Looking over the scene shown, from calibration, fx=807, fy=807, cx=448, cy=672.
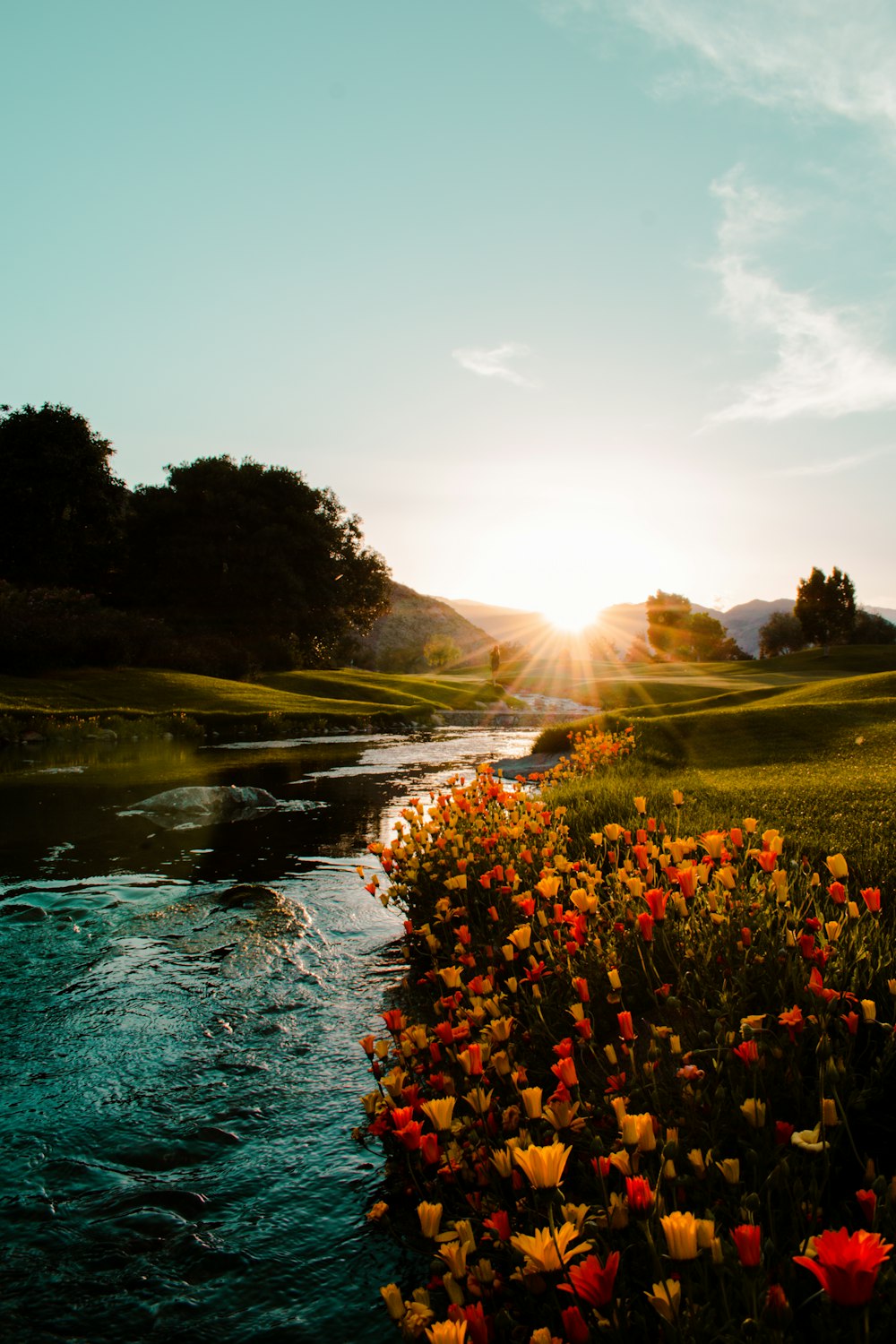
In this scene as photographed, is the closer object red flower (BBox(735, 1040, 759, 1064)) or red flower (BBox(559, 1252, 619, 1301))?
red flower (BBox(559, 1252, 619, 1301))

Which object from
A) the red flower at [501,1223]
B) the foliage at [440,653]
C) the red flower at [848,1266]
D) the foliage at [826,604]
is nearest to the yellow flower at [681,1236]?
the red flower at [848,1266]

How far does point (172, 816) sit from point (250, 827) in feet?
4.59

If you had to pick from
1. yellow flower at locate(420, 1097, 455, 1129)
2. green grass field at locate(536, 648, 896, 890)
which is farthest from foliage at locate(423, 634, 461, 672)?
yellow flower at locate(420, 1097, 455, 1129)

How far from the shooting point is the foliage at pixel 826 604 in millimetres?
79875

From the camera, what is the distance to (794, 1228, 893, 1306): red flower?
143 centimetres

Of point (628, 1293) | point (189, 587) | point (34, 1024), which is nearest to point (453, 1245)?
point (628, 1293)

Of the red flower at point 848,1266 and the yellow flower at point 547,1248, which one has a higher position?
the red flower at point 848,1266

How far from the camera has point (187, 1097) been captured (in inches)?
187

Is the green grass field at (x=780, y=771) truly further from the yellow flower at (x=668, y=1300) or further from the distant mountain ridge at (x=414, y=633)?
the distant mountain ridge at (x=414, y=633)

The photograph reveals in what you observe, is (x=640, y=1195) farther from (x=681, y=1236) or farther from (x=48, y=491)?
(x=48, y=491)

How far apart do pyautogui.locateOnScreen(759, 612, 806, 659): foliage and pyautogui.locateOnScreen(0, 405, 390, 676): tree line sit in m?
66.3

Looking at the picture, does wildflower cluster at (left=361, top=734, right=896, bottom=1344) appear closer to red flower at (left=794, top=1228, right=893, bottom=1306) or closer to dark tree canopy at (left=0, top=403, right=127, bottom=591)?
red flower at (left=794, top=1228, right=893, bottom=1306)

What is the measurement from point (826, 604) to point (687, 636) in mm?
45766

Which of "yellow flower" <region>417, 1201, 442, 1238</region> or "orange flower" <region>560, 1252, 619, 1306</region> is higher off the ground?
"orange flower" <region>560, 1252, 619, 1306</region>
